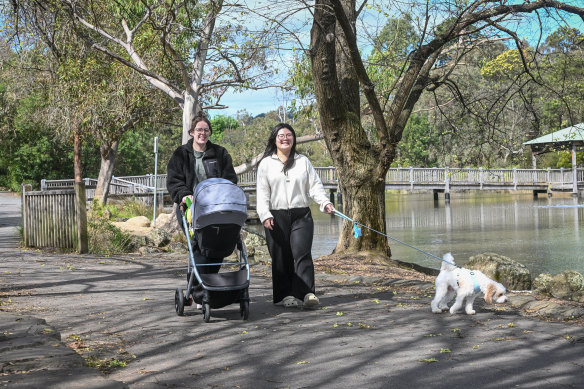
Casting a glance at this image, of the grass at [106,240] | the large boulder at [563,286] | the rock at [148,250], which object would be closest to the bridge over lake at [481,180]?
the rock at [148,250]

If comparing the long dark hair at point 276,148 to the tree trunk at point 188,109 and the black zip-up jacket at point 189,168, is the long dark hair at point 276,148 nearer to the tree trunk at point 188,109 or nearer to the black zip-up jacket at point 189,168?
the black zip-up jacket at point 189,168

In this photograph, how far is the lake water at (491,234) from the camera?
62.7 ft

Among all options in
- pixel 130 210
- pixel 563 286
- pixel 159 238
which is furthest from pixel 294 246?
pixel 130 210

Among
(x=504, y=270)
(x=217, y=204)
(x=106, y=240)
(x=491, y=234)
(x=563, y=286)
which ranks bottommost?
(x=491, y=234)

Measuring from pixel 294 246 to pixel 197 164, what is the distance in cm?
124

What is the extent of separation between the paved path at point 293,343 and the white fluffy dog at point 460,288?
17cm

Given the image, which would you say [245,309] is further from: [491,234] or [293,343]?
[491,234]

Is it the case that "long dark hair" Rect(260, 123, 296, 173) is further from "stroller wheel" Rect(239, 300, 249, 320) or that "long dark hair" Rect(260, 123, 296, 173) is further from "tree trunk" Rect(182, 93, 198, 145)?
"tree trunk" Rect(182, 93, 198, 145)

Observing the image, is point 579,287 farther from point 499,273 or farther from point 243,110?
point 243,110

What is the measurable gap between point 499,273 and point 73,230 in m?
7.71

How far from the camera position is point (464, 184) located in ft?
173

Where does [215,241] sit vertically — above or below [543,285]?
above

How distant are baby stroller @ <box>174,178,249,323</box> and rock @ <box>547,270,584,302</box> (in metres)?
5.90

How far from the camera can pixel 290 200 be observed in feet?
23.8
